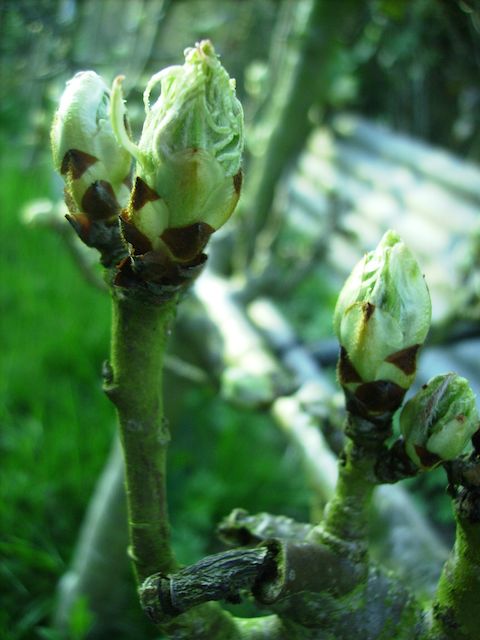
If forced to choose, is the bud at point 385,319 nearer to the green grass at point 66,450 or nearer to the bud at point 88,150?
the bud at point 88,150

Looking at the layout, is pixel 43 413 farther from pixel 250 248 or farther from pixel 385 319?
pixel 385 319

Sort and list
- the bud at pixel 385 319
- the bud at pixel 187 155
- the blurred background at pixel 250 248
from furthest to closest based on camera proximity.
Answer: the blurred background at pixel 250 248 < the bud at pixel 385 319 < the bud at pixel 187 155

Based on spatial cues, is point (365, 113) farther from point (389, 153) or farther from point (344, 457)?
point (344, 457)

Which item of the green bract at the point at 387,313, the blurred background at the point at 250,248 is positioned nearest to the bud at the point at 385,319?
the green bract at the point at 387,313

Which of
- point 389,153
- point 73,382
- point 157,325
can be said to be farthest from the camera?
point 389,153

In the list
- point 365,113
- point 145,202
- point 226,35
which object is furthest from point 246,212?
point 365,113
